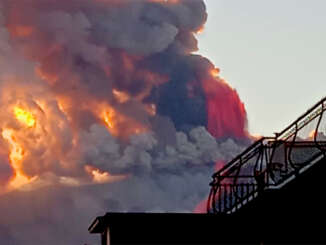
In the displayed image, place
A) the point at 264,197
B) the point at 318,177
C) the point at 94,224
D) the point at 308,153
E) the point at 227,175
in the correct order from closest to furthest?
the point at 318,177, the point at 264,197, the point at 308,153, the point at 227,175, the point at 94,224

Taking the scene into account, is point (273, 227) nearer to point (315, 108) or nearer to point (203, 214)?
point (315, 108)

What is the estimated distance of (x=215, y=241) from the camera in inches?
1265

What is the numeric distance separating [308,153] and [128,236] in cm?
771

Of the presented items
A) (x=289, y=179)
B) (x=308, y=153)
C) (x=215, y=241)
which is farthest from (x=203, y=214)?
(x=289, y=179)

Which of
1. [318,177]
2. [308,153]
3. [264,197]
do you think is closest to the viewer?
[318,177]

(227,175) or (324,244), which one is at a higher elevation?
(227,175)

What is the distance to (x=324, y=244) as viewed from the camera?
25766 mm

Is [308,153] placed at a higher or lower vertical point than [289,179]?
higher

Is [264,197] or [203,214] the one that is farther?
[203,214]

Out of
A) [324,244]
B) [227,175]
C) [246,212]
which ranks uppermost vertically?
[227,175]

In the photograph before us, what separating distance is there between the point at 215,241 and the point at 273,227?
Result: 21.1ft

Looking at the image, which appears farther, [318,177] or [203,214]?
[203,214]

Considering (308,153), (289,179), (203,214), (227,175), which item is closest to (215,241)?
(203,214)

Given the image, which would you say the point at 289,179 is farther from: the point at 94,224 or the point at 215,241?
the point at 94,224
